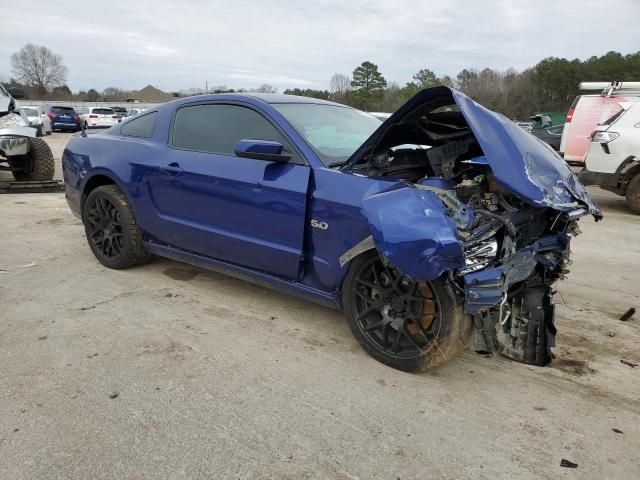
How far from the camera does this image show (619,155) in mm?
8242

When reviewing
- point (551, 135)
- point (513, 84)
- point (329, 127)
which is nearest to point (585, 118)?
point (551, 135)

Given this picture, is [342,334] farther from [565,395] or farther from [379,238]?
[565,395]

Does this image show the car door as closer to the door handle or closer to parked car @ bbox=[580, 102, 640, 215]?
the door handle

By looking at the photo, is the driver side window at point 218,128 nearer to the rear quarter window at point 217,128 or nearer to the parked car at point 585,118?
the rear quarter window at point 217,128

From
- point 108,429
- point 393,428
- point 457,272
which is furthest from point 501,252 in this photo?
point 108,429

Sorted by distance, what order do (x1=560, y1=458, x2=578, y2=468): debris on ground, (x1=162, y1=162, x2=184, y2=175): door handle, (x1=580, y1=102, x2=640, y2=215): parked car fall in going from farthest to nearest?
(x1=580, y1=102, x2=640, y2=215): parked car, (x1=162, y1=162, x2=184, y2=175): door handle, (x1=560, y1=458, x2=578, y2=468): debris on ground

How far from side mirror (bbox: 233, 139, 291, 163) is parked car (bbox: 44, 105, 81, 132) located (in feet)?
96.1

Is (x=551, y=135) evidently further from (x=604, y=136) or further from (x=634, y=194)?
(x=634, y=194)

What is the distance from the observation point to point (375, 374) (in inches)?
116

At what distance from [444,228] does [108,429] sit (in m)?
1.91

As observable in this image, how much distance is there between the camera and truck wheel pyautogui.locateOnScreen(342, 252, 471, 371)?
274cm

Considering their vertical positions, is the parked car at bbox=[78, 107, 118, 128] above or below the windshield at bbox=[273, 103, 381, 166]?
below

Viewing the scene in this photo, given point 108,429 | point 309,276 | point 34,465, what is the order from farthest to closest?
point 309,276 < point 108,429 < point 34,465

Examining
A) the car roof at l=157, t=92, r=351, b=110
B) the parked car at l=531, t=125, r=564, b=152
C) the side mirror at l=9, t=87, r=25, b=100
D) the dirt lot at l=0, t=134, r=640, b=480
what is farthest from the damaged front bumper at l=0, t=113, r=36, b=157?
the parked car at l=531, t=125, r=564, b=152
